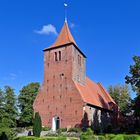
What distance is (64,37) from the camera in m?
44.0

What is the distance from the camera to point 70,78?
39.8 meters

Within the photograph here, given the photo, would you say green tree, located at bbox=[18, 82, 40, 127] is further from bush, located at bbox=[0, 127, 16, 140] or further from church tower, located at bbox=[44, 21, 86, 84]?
bush, located at bbox=[0, 127, 16, 140]

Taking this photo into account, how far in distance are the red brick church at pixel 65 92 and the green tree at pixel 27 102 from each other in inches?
379

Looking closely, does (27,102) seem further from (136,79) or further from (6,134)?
(136,79)

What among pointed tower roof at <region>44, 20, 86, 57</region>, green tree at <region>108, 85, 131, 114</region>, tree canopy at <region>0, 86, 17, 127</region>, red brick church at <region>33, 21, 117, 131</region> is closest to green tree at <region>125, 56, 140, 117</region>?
red brick church at <region>33, 21, 117, 131</region>

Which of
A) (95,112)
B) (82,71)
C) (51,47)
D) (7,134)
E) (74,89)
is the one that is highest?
(51,47)

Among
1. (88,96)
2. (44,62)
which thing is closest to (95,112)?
(88,96)

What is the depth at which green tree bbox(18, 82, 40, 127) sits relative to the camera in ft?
169

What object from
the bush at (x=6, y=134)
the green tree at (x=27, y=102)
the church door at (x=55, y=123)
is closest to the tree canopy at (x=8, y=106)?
the green tree at (x=27, y=102)

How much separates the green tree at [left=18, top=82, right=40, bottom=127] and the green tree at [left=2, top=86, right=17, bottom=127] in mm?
1978

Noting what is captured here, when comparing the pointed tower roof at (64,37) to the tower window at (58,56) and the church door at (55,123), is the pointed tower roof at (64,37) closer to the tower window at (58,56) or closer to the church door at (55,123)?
the tower window at (58,56)

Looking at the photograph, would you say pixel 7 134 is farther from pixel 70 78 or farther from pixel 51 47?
pixel 51 47

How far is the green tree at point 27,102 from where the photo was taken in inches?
2028

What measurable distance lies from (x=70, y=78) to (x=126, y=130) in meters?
10.5
